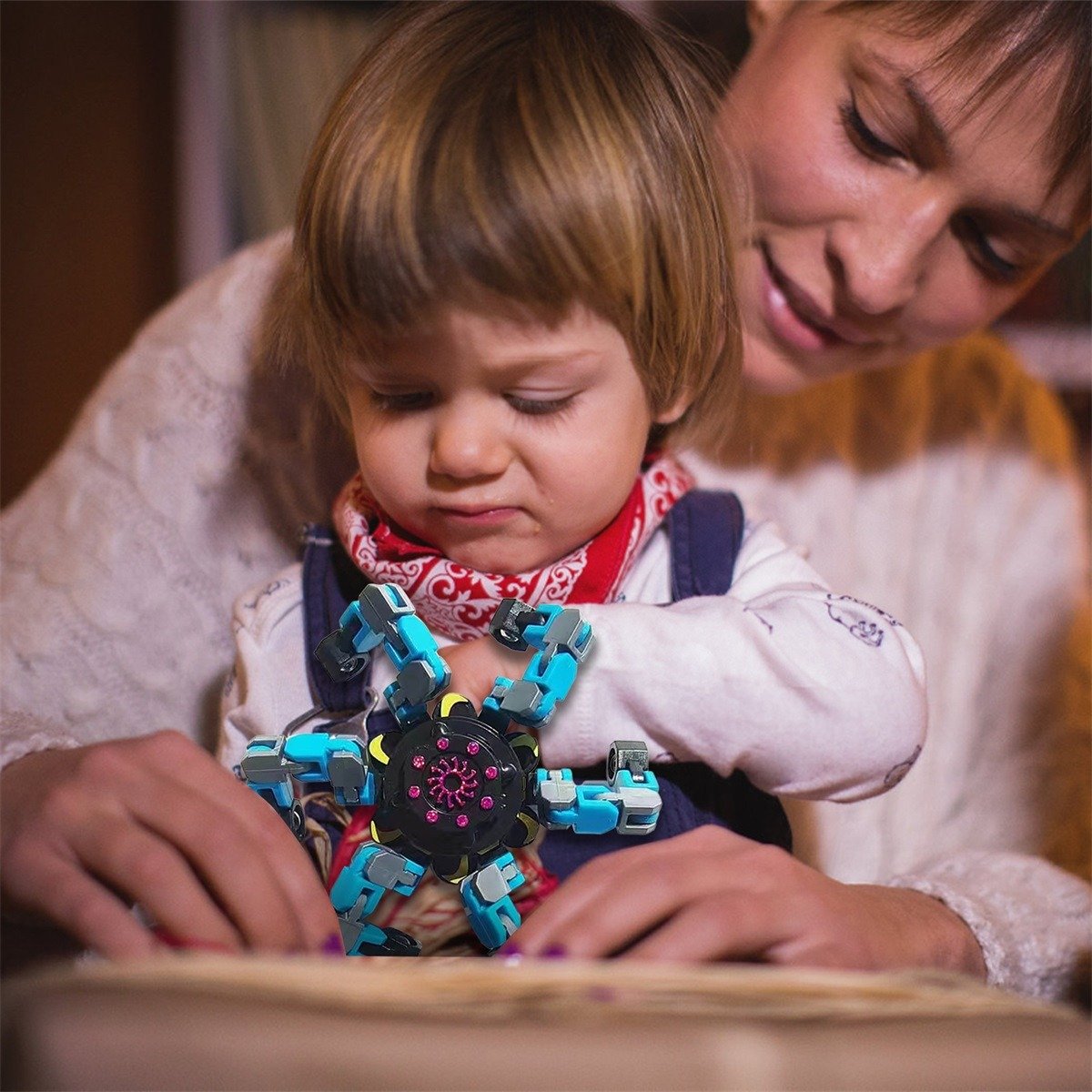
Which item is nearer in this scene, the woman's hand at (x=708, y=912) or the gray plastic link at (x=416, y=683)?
the woman's hand at (x=708, y=912)

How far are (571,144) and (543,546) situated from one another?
24 cm

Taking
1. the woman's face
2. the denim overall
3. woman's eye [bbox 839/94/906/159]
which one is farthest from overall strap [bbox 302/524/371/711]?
woman's eye [bbox 839/94/906/159]

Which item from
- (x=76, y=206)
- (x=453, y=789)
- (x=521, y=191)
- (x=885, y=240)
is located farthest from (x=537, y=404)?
(x=76, y=206)

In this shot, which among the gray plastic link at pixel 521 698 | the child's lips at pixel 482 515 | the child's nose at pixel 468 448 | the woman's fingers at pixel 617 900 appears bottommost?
the woman's fingers at pixel 617 900

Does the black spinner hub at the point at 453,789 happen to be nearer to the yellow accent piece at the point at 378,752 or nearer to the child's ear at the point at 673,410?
the yellow accent piece at the point at 378,752

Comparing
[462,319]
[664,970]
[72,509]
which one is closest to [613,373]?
[462,319]

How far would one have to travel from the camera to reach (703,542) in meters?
0.78

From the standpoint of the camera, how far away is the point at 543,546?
0.71 m

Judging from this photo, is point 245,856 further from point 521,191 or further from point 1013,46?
point 1013,46

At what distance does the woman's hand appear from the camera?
1.73 feet

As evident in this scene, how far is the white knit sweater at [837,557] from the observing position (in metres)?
0.88

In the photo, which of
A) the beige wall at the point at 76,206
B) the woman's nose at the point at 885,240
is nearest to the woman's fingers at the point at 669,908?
the woman's nose at the point at 885,240

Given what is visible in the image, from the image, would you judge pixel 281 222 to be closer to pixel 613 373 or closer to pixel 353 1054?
pixel 613 373

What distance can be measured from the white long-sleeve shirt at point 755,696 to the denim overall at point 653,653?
0.01m
